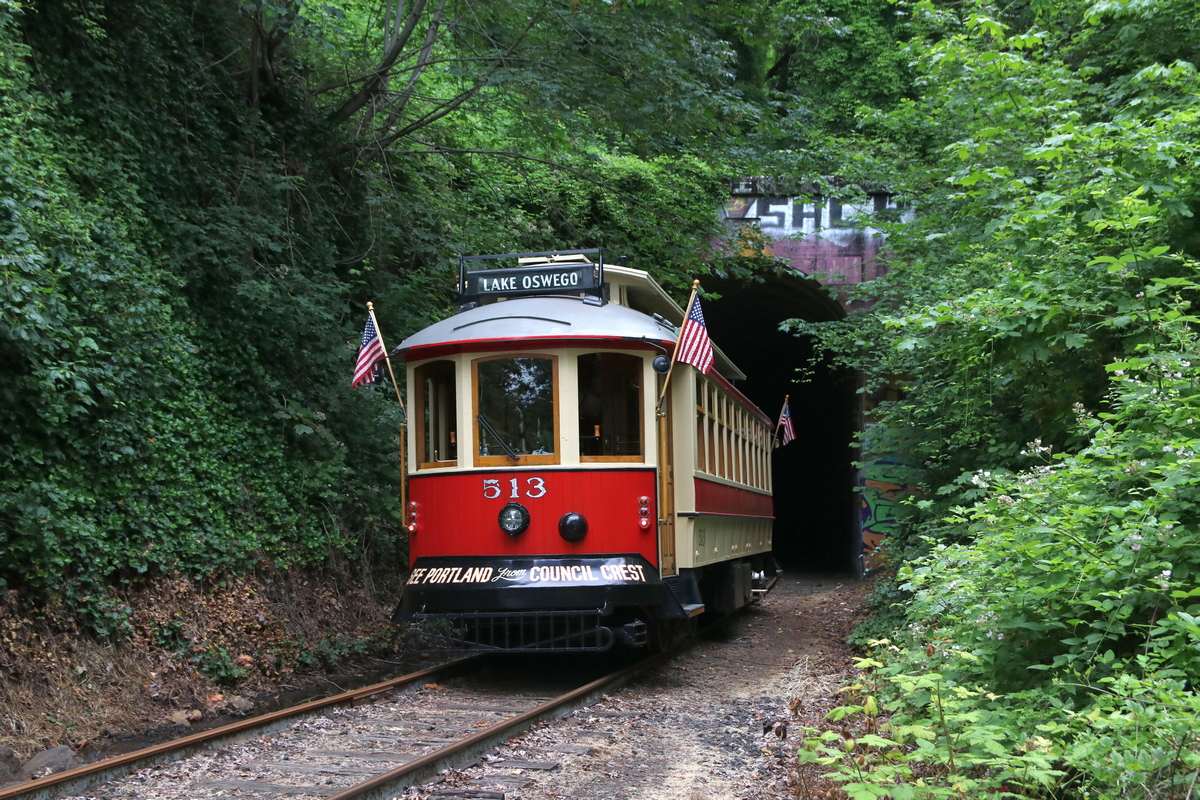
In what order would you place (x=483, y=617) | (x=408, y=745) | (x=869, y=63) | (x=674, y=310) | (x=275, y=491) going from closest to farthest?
1. (x=408, y=745)
2. (x=483, y=617)
3. (x=275, y=491)
4. (x=674, y=310)
5. (x=869, y=63)

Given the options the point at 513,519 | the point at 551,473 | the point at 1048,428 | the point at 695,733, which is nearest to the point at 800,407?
the point at 1048,428

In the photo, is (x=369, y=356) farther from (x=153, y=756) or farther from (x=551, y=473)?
(x=153, y=756)

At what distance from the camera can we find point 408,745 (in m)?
5.87

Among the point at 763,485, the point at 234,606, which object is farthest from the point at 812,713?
the point at 763,485

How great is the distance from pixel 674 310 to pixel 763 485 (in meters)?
5.05

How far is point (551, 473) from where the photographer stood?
7.78m

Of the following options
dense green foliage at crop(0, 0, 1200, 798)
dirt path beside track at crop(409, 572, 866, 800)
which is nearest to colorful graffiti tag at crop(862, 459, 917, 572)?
dense green foliage at crop(0, 0, 1200, 798)

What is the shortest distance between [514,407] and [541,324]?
2.35 feet

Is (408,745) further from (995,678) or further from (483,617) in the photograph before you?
(995,678)

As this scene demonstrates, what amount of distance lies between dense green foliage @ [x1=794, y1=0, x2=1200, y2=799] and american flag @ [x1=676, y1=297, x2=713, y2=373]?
175cm

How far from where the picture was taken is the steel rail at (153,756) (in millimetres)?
4609

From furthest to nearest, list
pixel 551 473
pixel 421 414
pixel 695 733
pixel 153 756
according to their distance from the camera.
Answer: pixel 421 414
pixel 551 473
pixel 695 733
pixel 153 756

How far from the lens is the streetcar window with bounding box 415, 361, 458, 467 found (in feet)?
26.8

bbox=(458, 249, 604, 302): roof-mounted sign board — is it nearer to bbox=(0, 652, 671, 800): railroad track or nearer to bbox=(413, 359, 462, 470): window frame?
bbox=(413, 359, 462, 470): window frame
